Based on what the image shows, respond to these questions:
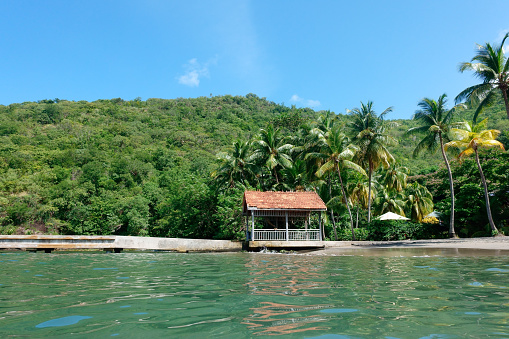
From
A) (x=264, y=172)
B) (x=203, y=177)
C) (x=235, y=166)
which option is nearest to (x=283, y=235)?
(x=235, y=166)

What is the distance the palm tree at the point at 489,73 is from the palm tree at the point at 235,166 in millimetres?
16192

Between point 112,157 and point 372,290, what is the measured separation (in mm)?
47758

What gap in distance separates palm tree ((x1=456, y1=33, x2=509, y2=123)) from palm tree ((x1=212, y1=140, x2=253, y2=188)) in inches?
637

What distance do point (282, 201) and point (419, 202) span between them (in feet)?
62.5

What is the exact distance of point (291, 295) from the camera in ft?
15.6

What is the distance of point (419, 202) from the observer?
32.1 m

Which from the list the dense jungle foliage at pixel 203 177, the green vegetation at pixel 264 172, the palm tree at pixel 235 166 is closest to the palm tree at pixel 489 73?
the green vegetation at pixel 264 172

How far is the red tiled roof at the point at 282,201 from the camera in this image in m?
19.2

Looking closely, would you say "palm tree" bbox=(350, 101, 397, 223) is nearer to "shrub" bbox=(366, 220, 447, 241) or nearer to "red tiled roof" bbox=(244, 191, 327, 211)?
"shrub" bbox=(366, 220, 447, 241)

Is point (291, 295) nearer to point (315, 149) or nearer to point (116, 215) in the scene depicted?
point (315, 149)

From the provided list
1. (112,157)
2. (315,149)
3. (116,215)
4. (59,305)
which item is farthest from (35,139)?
(59,305)

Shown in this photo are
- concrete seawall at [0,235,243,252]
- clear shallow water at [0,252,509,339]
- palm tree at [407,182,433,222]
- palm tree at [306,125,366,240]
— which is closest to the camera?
clear shallow water at [0,252,509,339]

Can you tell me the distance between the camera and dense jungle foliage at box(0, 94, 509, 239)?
24484 millimetres

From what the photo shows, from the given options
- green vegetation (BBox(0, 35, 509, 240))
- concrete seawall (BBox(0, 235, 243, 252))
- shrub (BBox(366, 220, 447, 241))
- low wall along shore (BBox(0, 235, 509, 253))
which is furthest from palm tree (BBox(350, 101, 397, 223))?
concrete seawall (BBox(0, 235, 243, 252))
